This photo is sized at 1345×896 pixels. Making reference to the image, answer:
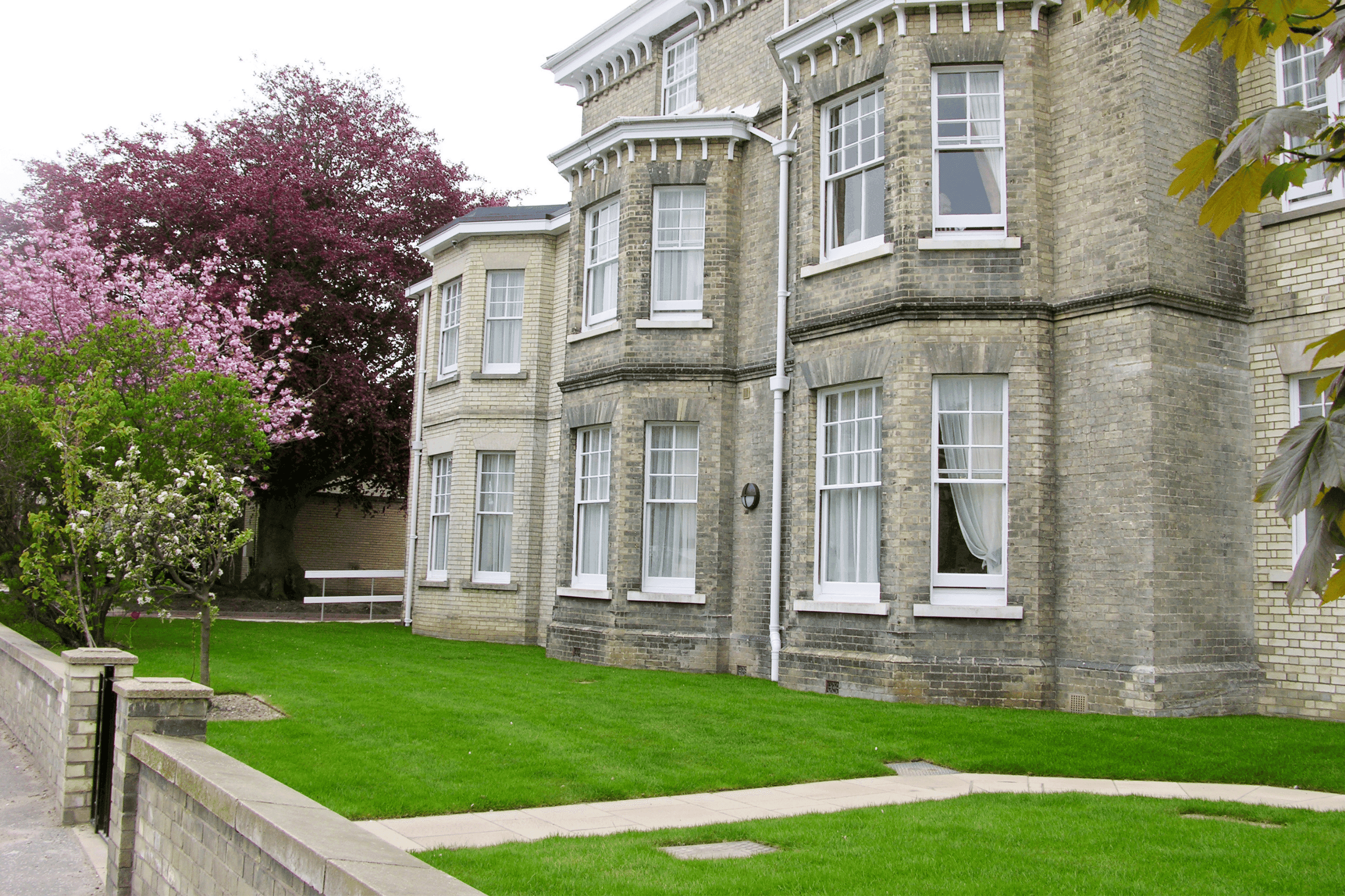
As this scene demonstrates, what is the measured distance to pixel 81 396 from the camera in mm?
13422

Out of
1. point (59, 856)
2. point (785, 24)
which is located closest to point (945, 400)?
point (785, 24)

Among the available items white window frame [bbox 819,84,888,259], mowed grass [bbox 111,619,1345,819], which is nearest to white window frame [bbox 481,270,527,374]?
white window frame [bbox 819,84,888,259]

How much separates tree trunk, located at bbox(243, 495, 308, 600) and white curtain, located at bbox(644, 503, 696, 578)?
18.7 m

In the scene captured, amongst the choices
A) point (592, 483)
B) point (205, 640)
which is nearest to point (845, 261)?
point (592, 483)

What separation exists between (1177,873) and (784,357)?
10.4 m

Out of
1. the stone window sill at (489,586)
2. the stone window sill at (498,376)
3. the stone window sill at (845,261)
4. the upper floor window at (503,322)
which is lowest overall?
the stone window sill at (489,586)

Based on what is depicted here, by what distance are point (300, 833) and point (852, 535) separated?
34.5 ft

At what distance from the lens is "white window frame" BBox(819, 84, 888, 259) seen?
14.2 meters

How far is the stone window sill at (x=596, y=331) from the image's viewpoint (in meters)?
17.9

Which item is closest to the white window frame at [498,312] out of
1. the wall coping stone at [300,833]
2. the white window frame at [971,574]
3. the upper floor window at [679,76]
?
the upper floor window at [679,76]

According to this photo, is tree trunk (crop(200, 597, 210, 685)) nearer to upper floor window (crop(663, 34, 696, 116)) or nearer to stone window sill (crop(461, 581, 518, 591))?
stone window sill (crop(461, 581, 518, 591))

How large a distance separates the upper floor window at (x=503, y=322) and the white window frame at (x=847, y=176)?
28.1ft

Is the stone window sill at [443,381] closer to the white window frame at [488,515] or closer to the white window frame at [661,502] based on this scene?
the white window frame at [488,515]

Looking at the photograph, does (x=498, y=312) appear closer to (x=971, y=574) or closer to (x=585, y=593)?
(x=585, y=593)
